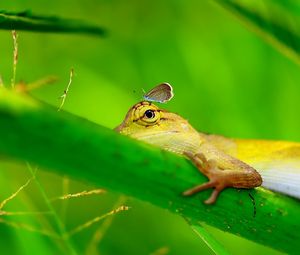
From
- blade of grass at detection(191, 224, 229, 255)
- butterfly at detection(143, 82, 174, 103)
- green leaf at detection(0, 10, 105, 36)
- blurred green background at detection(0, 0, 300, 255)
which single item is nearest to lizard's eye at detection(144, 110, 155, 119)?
butterfly at detection(143, 82, 174, 103)

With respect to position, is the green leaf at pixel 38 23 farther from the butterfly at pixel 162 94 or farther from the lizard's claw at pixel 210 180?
the lizard's claw at pixel 210 180

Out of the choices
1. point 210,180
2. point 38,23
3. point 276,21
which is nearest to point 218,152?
point 276,21

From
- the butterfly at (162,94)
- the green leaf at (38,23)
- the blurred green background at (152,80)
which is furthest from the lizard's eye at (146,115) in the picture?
the blurred green background at (152,80)

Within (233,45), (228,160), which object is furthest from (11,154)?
(233,45)

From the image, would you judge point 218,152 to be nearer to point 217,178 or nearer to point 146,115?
point 146,115

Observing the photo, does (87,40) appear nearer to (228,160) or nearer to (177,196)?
(228,160)
